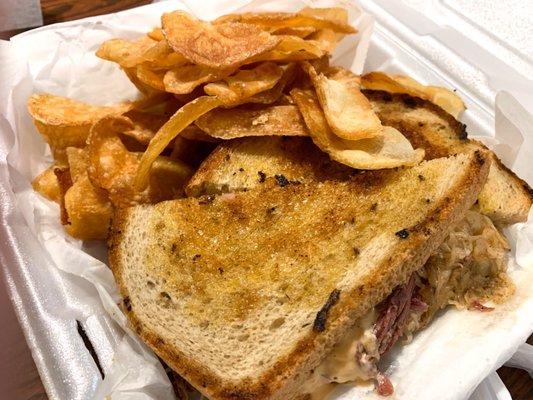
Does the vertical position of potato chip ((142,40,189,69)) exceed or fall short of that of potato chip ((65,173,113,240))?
it exceeds it

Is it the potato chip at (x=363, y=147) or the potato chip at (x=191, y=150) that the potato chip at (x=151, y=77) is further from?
the potato chip at (x=363, y=147)

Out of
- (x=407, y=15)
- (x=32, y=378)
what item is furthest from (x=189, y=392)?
(x=407, y=15)

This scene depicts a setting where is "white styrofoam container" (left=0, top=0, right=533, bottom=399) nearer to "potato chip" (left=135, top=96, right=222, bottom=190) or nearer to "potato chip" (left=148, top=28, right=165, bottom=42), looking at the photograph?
"potato chip" (left=135, top=96, right=222, bottom=190)

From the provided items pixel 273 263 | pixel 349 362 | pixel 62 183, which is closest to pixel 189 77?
pixel 62 183

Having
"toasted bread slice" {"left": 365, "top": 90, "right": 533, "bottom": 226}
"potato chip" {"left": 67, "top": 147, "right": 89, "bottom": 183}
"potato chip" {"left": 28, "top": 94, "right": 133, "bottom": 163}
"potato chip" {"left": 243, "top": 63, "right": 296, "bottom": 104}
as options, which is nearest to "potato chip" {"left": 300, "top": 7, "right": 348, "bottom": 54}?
"potato chip" {"left": 243, "top": 63, "right": 296, "bottom": 104}

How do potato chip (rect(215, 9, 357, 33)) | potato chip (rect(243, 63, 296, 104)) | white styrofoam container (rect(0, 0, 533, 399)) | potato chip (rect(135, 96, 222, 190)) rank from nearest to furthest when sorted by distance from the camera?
white styrofoam container (rect(0, 0, 533, 399))
potato chip (rect(135, 96, 222, 190))
potato chip (rect(243, 63, 296, 104))
potato chip (rect(215, 9, 357, 33))

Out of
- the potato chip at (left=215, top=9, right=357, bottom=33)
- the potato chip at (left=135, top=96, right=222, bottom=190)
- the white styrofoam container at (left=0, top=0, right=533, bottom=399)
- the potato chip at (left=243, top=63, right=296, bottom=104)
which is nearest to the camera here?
the white styrofoam container at (left=0, top=0, right=533, bottom=399)

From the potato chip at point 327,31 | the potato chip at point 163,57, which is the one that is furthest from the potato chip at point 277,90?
the potato chip at point 163,57

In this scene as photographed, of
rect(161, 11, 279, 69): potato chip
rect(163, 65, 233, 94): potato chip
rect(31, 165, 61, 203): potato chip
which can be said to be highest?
rect(161, 11, 279, 69): potato chip
